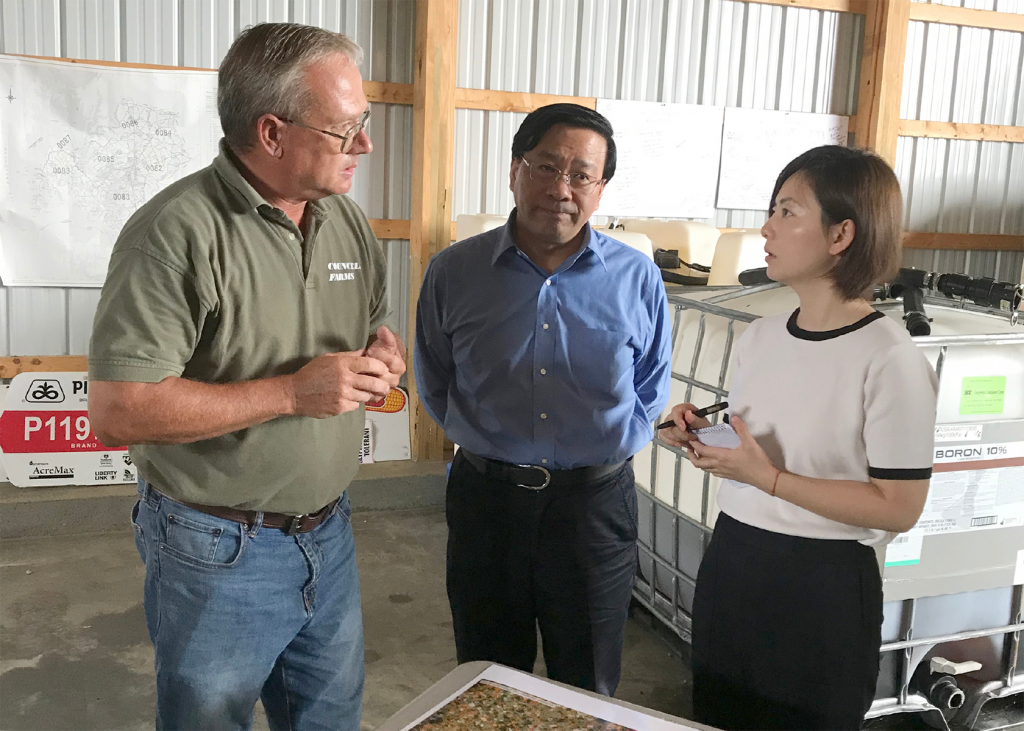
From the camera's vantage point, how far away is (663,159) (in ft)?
17.9

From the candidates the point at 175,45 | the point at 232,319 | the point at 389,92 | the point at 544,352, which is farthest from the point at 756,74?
the point at 232,319

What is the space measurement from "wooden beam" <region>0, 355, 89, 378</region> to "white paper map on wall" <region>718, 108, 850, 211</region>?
4.02 meters

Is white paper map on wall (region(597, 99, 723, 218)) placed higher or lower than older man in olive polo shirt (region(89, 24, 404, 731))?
higher

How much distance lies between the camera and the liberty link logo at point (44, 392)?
4.35 m

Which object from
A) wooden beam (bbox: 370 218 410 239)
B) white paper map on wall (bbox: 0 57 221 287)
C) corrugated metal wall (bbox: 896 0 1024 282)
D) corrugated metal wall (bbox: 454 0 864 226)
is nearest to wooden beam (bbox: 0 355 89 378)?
white paper map on wall (bbox: 0 57 221 287)

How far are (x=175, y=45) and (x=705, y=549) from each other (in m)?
3.69

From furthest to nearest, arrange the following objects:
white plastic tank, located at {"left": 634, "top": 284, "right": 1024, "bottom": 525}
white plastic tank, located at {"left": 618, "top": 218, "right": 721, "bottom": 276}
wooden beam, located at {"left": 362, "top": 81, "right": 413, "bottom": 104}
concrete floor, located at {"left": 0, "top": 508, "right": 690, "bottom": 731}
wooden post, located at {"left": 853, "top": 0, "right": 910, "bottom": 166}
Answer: wooden post, located at {"left": 853, "top": 0, "right": 910, "bottom": 166} < wooden beam, located at {"left": 362, "top": 81, "right": 413, "bottom": 104} < white plastic tank, located at {"left": 618, "top": 218, "right": 721, "bottom": 276} < concrete floor, located at {"left": 0, "top": 508, "right": 690, "bottom": 731} < white plastic tank, located at {"left": 634, "top": 284, "right": 1024, "bottom": 525}

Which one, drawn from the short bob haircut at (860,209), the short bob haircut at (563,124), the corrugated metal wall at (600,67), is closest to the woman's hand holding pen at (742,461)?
the short bob haircut at (860,209)

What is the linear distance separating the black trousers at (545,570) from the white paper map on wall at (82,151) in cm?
315

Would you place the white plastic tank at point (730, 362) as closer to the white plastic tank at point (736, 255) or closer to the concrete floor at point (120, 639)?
the white plastic tank at point (736, 255)

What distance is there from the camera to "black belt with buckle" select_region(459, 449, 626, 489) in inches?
74.4

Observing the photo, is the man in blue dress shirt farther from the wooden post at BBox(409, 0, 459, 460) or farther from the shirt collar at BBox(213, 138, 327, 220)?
the wooden post at BBox(409, 0, 459, 460)

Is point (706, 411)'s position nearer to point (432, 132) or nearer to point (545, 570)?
point (545, 570)

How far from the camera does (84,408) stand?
442 cm
